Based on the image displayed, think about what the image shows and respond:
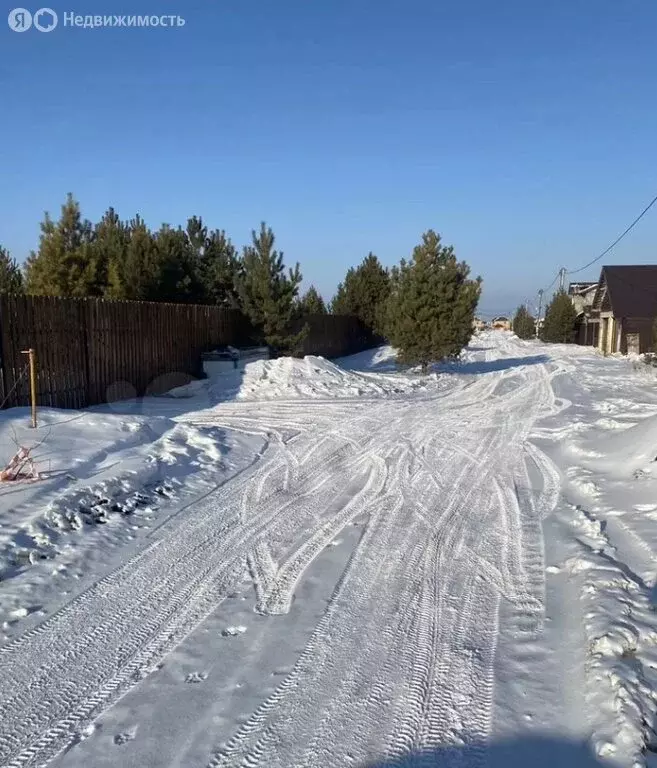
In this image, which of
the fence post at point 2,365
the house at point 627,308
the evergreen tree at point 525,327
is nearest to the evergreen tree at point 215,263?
the fence post at point 2,365

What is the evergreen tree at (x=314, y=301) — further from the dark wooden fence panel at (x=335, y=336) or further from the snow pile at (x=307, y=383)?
the snow pile at (x=307, y=383)

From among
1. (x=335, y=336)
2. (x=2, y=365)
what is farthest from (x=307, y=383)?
(x=335, y=336)

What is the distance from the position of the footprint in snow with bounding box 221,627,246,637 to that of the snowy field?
20 mm

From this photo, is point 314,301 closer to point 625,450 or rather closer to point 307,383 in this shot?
point 307,383

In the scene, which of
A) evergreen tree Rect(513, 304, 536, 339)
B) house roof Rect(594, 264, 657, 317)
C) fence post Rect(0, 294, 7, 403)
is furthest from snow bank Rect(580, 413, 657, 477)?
evergreen tree Rect(513, 304, 536, 339)

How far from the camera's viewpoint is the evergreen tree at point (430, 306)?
24312 mm

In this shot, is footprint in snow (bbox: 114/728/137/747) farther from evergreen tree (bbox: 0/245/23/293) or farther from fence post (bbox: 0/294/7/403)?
evergreen tree (bbox: 0/245/23/293)

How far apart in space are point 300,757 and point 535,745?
1.14 m

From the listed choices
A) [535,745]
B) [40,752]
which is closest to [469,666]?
[535,745]

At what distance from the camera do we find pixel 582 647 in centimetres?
396

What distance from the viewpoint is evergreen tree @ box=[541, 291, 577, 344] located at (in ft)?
184

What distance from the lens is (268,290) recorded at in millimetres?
21938

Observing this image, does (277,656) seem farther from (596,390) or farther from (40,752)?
(596,390)

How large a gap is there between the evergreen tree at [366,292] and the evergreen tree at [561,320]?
2392cm
